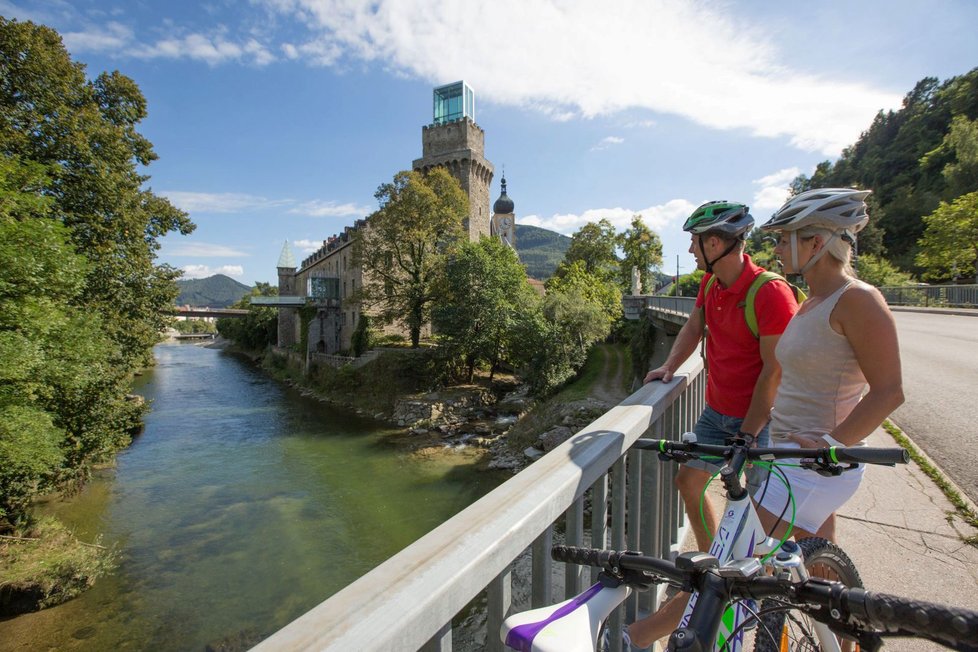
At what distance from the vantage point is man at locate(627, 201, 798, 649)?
2.38 m

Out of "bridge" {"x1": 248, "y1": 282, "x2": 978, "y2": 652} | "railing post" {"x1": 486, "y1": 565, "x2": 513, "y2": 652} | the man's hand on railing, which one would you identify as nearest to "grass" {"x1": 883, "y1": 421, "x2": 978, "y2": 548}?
the man's hand on railing

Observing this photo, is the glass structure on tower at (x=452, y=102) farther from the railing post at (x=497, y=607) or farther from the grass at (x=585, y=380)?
the railing post at (x=497, y=607)

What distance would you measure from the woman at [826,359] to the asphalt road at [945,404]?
2808mm

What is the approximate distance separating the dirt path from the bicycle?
65.2ft

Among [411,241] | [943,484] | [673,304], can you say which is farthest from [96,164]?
[673,304]

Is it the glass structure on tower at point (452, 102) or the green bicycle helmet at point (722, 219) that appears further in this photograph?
the glass structure on tower at point (452, 102)

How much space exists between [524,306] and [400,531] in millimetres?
15437

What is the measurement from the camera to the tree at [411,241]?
101 ft

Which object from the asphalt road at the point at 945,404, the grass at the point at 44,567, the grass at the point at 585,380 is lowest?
the grass at the point at 44,567

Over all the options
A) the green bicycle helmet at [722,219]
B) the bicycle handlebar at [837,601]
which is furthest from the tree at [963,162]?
the bicycle handlebar at [837,601]

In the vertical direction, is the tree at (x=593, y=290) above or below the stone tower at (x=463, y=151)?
below

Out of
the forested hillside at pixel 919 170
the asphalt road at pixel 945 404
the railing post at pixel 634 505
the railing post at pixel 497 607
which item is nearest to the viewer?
the railing post at pixel 497 607

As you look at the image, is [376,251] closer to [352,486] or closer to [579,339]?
[579,339]

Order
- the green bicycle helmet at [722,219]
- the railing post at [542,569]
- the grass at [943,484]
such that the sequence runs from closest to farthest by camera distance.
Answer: the railing post at [542,569], the green bicycle helmet at [722,219], the grass at [943,484]
